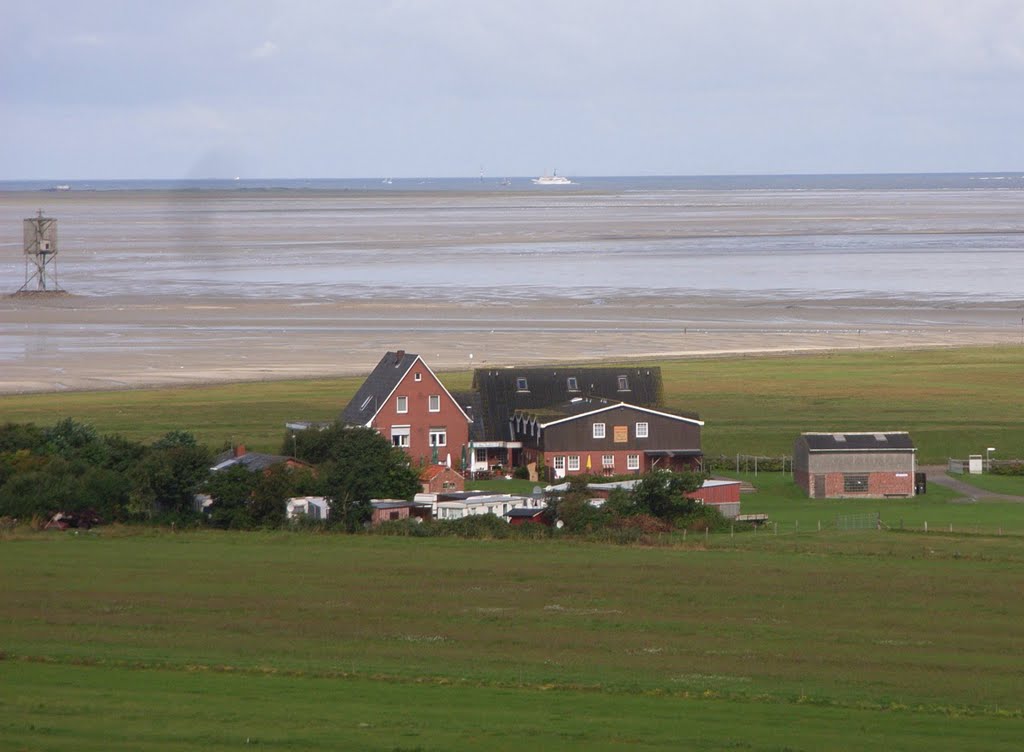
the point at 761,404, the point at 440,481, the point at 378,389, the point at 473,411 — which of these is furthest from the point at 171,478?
→ the point at 761,404

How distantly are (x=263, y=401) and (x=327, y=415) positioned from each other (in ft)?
17.6

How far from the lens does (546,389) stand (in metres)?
50.8

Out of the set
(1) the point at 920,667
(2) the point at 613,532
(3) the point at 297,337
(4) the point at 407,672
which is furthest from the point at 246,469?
(3) the point at 297,337

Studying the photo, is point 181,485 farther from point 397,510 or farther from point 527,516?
point 527,516

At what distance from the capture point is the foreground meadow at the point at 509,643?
19234 millimetres

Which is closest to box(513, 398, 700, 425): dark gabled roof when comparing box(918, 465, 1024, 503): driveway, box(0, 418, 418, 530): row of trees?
box(918, 465, 1024, 503): driveway

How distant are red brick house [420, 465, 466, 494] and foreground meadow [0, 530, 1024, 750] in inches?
243

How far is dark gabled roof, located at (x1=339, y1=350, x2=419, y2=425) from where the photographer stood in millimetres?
47625

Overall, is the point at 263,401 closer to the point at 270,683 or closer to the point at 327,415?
the point at 327,415

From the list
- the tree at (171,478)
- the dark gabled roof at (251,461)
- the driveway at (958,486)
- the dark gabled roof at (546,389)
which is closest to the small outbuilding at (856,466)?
the driveway at (958,486)

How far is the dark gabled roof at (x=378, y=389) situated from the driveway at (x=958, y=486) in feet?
48.2

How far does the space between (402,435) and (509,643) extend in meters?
Result: 23.2

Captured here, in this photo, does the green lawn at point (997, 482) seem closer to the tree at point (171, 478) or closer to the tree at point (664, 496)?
the tree at point (664, 496)

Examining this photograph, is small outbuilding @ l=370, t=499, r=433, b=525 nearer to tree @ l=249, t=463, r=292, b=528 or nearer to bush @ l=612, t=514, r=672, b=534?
tree @ l=249, t=463, r=292, b=528
